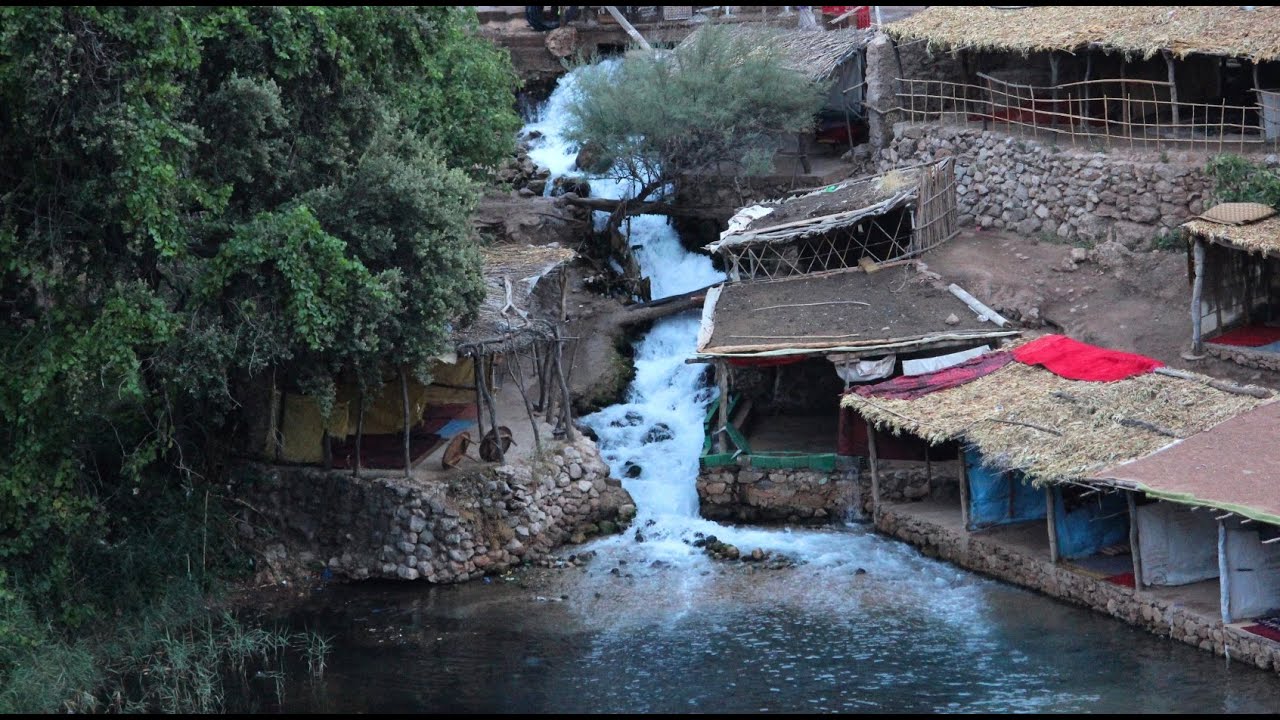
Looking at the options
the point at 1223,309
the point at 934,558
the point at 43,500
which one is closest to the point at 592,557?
the point at 934,558

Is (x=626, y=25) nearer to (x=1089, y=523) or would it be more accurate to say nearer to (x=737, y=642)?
(x=1089, y=523)

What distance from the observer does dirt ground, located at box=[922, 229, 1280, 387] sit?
22.7 meters

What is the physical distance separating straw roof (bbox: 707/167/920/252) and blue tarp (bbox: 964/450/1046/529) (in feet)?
19.4

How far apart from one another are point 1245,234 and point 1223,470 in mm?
5535

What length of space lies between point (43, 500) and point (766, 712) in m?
9.00

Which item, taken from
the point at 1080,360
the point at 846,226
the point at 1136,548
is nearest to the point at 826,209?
the point at 846,226

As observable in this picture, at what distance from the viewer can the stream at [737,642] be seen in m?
16.1

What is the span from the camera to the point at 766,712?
15.8 meters

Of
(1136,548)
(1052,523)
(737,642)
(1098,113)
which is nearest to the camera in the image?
(1136,548)

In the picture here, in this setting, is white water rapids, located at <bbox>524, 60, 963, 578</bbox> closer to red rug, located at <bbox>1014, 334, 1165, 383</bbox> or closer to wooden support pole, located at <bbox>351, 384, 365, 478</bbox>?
red rug, located at <bbox>1014, 334, 1165, 383</bbox>

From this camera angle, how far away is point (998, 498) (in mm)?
20484

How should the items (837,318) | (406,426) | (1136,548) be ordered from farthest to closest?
(837,318)
(406,426)
(1136,548)

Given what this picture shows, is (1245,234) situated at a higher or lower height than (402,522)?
higher

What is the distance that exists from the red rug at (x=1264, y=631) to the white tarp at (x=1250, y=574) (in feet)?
0.71
